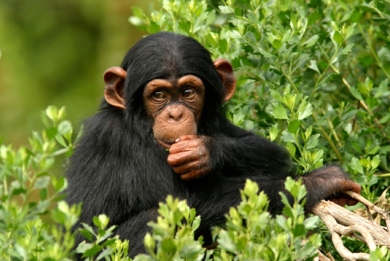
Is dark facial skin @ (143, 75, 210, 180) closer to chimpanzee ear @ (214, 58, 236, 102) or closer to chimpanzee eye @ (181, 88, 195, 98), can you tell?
chimpanzee eye @ (181, 88, 195, 98)

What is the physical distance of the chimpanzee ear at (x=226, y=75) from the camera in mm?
6238

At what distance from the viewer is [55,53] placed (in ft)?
51.4

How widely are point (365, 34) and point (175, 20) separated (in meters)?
1.74

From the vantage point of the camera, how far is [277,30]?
22.2ft

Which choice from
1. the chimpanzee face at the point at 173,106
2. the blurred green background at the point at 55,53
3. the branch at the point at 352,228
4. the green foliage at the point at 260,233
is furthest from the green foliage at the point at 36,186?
the blurred green background at the point at 55,53

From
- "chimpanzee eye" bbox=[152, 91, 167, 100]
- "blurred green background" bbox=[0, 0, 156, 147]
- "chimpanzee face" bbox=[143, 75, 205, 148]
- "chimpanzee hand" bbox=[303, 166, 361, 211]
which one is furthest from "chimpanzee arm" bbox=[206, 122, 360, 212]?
"blurred green background" bbox=[0, 0, 156, 147]

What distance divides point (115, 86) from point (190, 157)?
2.98ft

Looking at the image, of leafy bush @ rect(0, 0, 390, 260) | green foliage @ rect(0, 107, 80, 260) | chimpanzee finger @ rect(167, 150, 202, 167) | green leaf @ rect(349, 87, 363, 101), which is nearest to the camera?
green foliage @ rect(0, 107, 80, 260)

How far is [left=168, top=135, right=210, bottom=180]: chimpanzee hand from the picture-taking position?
5445 millimetres

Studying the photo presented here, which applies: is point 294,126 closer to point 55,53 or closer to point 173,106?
point 173,106

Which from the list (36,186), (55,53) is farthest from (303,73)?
(55,53)

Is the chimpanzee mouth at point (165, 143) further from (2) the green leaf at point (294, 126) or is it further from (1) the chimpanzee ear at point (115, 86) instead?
(2) the green leaf at point (294, 126)

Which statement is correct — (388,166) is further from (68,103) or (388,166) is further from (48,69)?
(48,69)

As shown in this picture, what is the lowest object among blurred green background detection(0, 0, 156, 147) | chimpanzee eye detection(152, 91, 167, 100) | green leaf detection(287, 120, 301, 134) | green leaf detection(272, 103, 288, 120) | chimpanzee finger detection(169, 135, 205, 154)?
blurred green background detection(0, 0, 156, 147)
